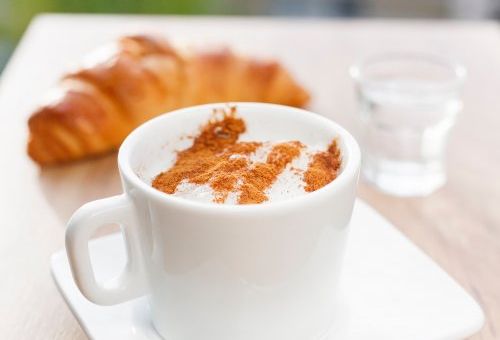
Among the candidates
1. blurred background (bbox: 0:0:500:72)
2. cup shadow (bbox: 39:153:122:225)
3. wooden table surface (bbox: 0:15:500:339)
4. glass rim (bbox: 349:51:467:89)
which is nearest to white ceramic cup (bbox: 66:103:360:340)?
wooden table surface (bbox: 0:15:500:339)

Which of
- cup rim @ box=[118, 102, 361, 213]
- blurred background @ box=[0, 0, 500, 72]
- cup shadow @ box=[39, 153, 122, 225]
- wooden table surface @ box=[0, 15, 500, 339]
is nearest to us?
cup rim @ box=[118, 102, 361, 213]

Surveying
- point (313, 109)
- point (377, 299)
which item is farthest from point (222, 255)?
point (313, 109)

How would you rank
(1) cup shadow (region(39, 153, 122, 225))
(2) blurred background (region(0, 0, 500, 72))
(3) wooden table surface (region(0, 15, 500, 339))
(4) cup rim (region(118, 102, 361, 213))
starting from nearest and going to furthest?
1. (4) cup rim (region(118, 102, 361, 213))
2. (3) wooden table surface (region(0, 15, 500, 339))
3. (1) cup shadow (region(39, 153, 122, 225))
4. (2) blurred background (region(0, 0, 500, 72))

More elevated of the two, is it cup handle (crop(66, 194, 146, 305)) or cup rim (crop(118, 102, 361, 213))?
cup rim (crop(118, 102, 361, 213))

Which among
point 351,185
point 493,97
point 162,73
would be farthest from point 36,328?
point 493,97

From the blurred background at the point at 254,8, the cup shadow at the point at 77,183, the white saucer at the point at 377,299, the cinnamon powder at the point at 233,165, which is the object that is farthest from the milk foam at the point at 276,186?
the blurred background at the point at 254,8

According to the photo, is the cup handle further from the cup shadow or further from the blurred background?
the blurred background

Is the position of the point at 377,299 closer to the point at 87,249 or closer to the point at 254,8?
the point at 87,249

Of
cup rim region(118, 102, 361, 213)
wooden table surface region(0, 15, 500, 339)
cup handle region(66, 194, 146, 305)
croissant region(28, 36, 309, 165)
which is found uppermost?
cup rim region(118, 102, 361, 213)
